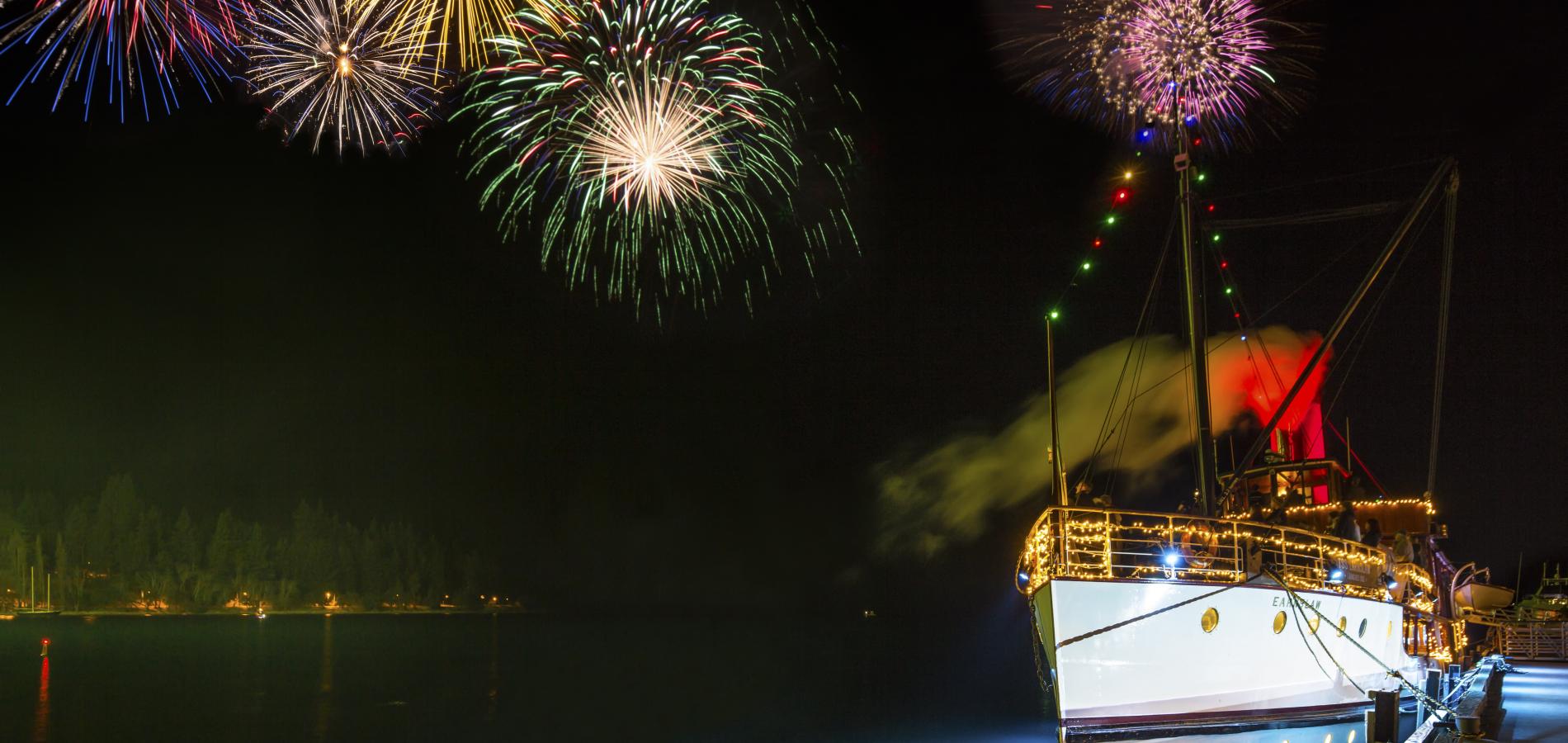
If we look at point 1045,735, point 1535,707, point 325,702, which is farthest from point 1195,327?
point 325,702

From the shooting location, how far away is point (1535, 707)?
26.5 m

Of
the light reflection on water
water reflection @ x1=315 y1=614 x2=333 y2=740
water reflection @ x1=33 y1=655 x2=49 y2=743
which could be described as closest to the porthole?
the light reflection on water

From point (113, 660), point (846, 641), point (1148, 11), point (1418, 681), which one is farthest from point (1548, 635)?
point (846, 641)

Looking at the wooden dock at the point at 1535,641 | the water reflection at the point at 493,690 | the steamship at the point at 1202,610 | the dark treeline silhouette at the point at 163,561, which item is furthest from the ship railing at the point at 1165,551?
the dark treeline silhouette at the point at 163,561

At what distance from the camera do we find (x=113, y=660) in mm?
72125

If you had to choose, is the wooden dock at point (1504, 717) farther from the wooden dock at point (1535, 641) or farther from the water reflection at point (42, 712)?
the water reflection at point (42, 712)

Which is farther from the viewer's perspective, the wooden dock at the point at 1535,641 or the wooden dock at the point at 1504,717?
the wooden dock at the point at 1535,641

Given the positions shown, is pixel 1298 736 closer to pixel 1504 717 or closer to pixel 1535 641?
pixel 1504 717

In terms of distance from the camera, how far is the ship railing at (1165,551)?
22203 mm

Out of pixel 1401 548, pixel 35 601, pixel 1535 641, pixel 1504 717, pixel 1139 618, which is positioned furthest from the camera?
pixel 35 601

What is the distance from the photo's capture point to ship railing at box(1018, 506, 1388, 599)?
72.8 feet

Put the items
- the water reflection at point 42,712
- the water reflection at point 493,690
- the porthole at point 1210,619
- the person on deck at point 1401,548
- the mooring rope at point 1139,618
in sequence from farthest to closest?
the water reflection at point 493,690
the water reflection at point 42,712
the person on deck at point 1401,548
the porthole at point 1210,619
the mooring rope at point 1139,618

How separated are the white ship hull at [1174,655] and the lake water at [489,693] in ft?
3.69

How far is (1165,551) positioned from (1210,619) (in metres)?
1.63
